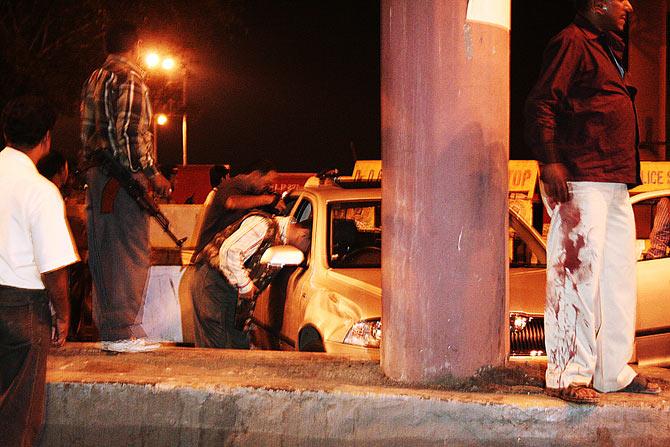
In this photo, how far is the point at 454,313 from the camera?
15.6ft

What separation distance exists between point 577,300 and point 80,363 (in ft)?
8.80

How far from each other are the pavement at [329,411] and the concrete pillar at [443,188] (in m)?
0.21

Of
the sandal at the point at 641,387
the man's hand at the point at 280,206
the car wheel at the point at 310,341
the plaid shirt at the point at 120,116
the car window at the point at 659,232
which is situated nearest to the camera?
the sandal at the point at 641,387

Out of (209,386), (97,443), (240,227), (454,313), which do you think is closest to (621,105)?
(454,313)

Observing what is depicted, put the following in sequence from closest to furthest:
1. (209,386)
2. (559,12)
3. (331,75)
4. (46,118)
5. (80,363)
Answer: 1. (46,118)
2. (209,386)
3. (80,363)
4. (559,12)
5. (331,75)

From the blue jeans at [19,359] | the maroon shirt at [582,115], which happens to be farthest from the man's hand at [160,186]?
the maroon shirt at [582,115]

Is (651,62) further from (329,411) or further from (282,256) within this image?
(329,411)

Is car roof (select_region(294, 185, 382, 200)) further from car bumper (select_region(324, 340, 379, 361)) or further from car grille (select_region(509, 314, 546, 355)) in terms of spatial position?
car grille (select_region(509, 314, 546, 355))

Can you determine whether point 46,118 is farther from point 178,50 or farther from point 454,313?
point 178,50

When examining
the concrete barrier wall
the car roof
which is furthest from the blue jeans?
the car roof

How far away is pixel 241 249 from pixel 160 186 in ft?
A: 6.09

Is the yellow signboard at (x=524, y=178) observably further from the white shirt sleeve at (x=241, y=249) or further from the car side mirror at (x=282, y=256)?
the car side mirror at (x=282, y=256)

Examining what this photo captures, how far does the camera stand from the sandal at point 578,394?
4.38 meters

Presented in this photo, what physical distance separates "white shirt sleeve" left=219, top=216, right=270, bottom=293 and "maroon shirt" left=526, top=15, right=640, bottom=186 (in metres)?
3.23
